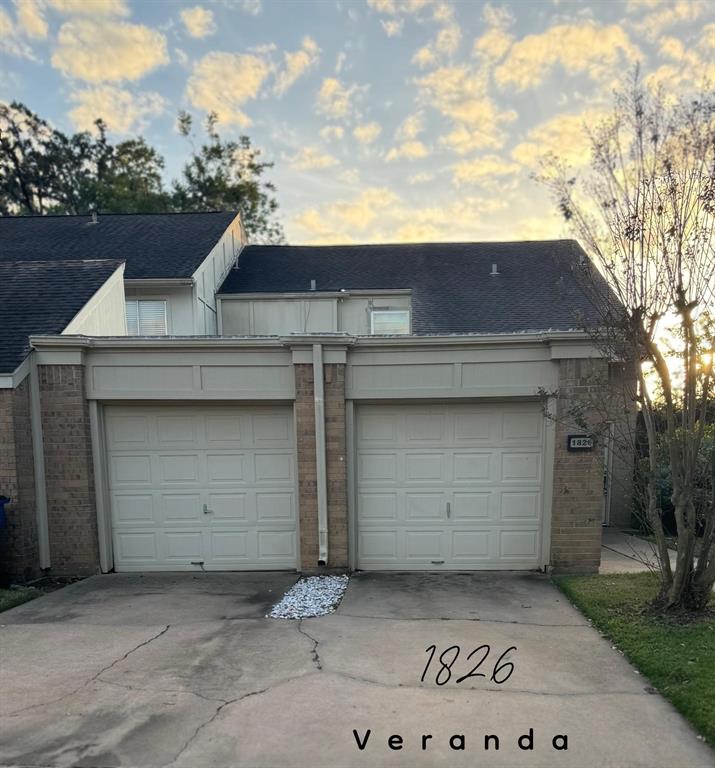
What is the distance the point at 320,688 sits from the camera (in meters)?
3.79

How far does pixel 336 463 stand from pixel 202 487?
2007 mm

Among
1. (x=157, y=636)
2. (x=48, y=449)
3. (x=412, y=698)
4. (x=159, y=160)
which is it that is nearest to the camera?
(x=412, y=698)

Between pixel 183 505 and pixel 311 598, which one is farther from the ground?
pixel 183 505

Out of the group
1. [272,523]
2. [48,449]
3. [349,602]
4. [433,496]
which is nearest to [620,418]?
[433,496]

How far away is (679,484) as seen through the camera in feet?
16.2

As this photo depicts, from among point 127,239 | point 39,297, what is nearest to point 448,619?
point 39,297

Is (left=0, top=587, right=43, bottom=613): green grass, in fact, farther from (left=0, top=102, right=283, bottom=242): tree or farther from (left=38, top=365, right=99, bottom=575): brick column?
(left=0, top=102, right=283, bottom=242): tree

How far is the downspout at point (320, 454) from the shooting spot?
6496 millimetres

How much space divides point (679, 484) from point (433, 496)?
117 inches

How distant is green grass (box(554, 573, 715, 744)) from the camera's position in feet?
11.6

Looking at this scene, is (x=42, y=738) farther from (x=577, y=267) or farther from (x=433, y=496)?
(x=577, y=267)

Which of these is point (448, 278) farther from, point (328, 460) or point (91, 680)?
point (91, 680)

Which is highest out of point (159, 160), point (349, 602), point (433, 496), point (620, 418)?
point (159, 160)

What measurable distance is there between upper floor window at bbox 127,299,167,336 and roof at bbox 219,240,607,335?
2.04 meters
